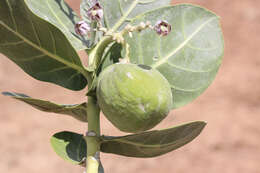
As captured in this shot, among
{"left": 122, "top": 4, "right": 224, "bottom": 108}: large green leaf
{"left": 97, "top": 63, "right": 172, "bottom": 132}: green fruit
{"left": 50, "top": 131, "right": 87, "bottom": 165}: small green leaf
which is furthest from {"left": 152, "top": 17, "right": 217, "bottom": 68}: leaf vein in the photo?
{"left": 50, "top": 131, "right": 87, "bottom": 165}: small green leaf

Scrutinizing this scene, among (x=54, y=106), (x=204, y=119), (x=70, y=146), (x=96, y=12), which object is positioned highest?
(x=96, y=12)

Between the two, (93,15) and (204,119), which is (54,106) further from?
(204,119)

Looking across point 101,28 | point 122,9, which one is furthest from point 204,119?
point 101,28

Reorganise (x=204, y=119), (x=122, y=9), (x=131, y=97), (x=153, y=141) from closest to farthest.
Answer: (x=131, y=97) < (x=153, y=141) < (x=122, y=9) < (x=204, y=119)

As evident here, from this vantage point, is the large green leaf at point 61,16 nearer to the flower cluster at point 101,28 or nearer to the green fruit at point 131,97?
the flower cluster at point 101,28

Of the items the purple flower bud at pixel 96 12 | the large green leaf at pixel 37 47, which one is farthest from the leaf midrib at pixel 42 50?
the purple flower bud at pixel 96 12

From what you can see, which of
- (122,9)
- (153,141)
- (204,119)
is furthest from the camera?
(204,119)
